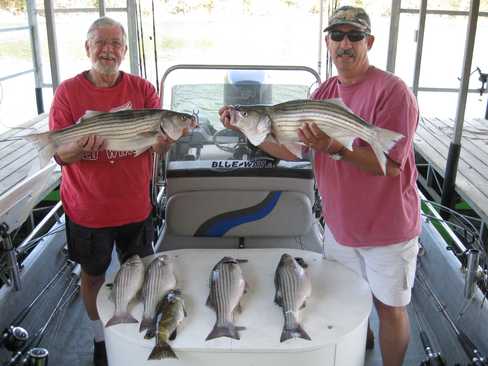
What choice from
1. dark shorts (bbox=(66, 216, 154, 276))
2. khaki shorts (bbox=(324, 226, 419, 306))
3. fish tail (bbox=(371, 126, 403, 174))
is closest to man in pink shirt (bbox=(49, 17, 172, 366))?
dark shorts (bbox=(66, 216, 154, 276))

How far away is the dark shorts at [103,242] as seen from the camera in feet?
8.74

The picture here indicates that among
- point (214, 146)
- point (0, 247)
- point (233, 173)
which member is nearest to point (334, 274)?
point (233, 173)

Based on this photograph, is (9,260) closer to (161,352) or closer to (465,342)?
(161,352)

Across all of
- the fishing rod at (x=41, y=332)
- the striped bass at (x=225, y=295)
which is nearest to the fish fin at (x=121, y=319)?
the striped bass at (x=225, y=295)

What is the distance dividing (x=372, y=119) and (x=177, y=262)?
118 centimetres

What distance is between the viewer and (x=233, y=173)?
322 centimetres

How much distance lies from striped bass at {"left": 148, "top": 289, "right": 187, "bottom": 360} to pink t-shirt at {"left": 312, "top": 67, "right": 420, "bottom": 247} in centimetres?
84

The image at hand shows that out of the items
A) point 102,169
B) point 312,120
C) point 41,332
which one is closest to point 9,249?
point 41,332

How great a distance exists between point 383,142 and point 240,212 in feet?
4.55

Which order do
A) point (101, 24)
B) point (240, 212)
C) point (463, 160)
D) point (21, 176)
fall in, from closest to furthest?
point (101, 24), point (240, 212), point (21, 176), point (463, 160)

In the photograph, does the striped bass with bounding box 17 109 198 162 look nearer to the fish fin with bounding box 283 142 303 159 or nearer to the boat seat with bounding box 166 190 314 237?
the fish fin with bounding box 283 142 303 159

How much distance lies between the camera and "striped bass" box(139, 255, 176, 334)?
2098 millimetres

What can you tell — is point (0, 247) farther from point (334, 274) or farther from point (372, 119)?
point (372, 119)

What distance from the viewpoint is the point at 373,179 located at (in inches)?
89.8
